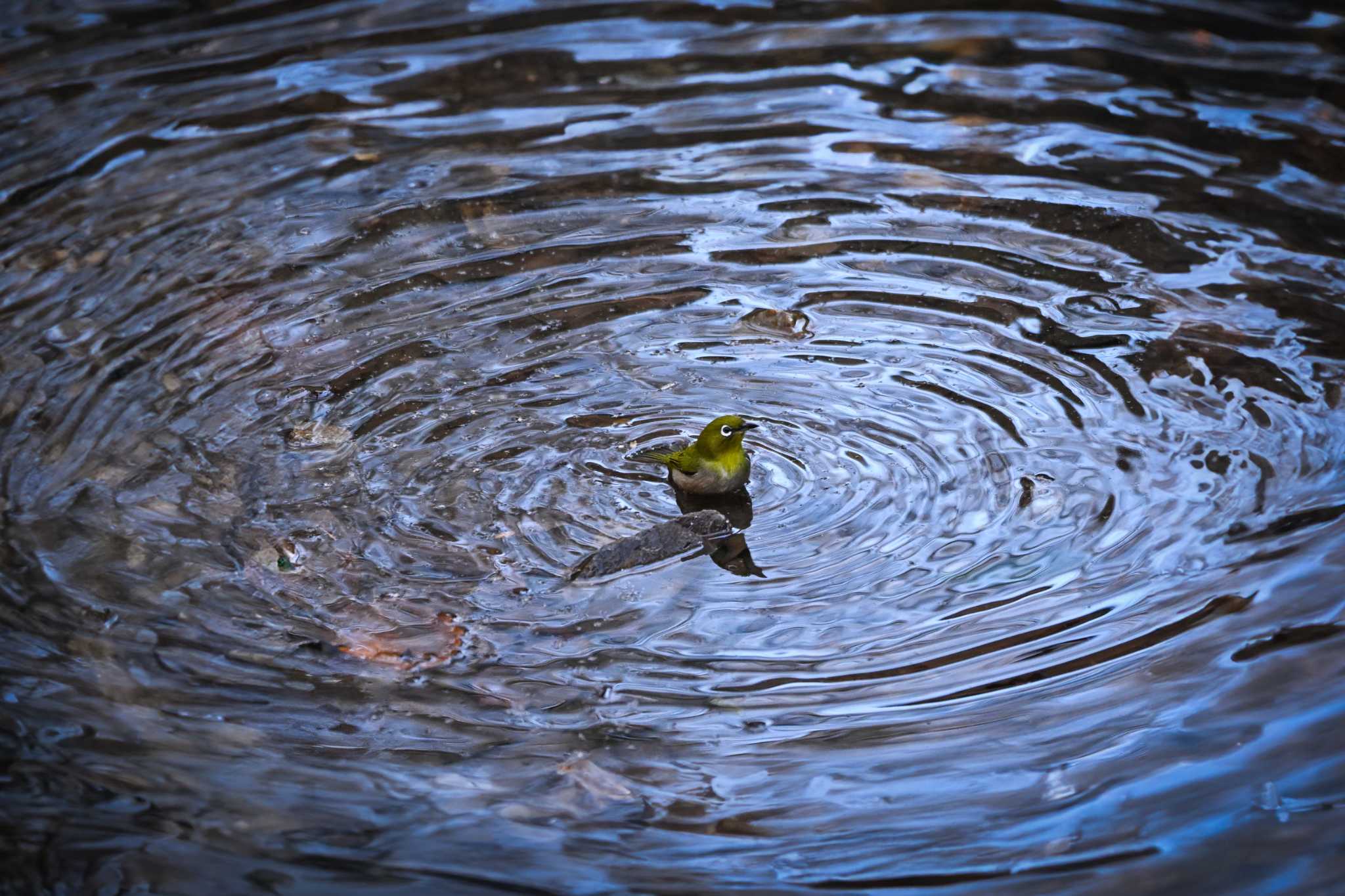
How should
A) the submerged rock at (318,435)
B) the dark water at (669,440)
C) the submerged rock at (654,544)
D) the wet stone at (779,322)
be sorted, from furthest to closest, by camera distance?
the wet stone at (779,322) < the submerged rock at (318,435) < the submerged rock at (654,544) < the dark water at (669,440)

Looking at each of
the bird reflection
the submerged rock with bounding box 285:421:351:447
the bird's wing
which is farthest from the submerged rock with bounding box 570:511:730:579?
the submerged rock with bounding box 285:421:351:447

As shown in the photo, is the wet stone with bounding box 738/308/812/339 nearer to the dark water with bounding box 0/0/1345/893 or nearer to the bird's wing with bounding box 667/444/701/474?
the dark water with bounding box 0/0/1345/893

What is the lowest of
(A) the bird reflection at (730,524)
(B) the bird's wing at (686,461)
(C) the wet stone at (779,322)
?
(A) the bird reflection at (730,524)

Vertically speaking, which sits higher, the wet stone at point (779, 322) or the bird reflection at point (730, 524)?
the wet stone at point (779, 322)

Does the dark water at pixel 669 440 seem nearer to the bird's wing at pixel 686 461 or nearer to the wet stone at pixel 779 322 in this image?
the wet stone at pixel 779 322

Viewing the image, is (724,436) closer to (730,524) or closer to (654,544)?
(730,524)

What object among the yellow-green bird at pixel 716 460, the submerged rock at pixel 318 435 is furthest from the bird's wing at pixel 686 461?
the submerged rock at pixel 318 435

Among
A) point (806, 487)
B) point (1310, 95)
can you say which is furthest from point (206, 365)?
point (1310, 95)

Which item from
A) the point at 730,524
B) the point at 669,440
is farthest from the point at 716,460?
the point at 669,440

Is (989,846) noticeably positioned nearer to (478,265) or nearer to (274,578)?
(274,578)
